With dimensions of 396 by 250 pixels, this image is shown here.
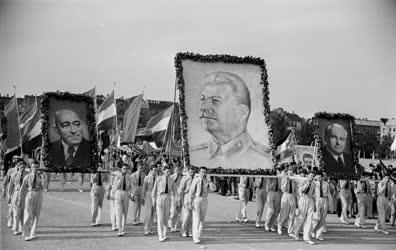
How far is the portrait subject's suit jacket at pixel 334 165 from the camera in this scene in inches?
693

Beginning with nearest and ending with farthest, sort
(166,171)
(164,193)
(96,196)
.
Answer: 1. (164,193)
2. (166,171)
3. (96,196)

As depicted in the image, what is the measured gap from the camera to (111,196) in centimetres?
1593

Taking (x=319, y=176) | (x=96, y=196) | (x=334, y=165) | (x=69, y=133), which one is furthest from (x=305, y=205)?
(x=69, y=133)

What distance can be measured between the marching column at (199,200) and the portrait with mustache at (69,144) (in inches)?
140

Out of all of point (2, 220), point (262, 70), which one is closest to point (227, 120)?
point (262, 70)

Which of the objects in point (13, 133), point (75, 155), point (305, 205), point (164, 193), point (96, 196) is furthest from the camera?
point (13, 133)

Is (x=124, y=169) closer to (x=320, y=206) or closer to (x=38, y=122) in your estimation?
(x=320, y=206)

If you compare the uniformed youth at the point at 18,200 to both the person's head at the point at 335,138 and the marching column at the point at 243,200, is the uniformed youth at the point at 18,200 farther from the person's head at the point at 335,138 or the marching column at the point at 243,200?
the person's head at the point at 335,138

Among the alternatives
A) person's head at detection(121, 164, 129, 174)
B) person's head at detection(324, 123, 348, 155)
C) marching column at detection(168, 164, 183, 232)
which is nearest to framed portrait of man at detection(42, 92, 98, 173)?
person's head at detection(121, 164, 129, 174)

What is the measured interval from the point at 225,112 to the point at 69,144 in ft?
16.2

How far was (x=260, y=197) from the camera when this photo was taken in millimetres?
17969

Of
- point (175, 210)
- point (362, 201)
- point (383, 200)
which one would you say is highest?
point (383, 200)

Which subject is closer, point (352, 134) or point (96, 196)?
point (96, 196)

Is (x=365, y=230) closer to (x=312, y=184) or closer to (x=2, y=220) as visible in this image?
(x=312, y=184)
